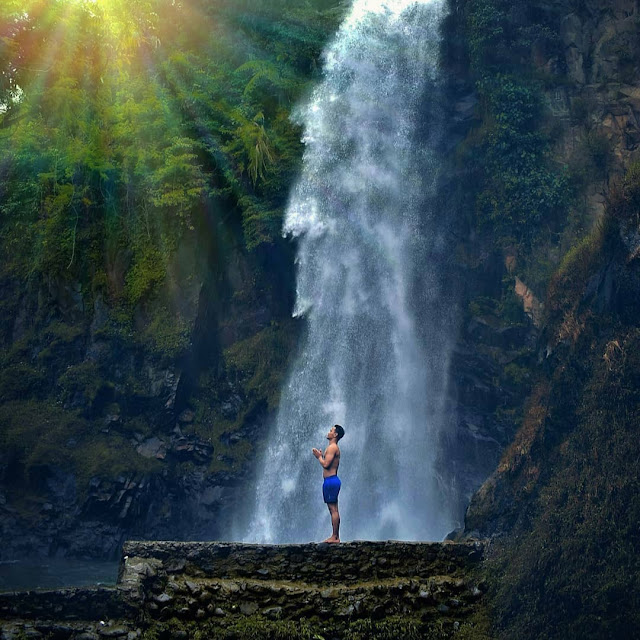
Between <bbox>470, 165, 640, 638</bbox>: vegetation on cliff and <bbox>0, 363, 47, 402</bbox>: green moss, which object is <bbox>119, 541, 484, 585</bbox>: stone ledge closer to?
<bbox>470, 165, 640, 638</bbox>: vegetation on cliff

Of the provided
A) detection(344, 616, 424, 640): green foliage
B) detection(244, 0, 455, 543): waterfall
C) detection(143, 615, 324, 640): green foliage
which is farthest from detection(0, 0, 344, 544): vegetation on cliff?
detection(344, 616, 424, 640): green foliage

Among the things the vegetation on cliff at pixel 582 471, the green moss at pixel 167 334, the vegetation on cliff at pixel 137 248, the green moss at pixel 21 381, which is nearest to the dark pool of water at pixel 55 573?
the vegetation on cliff at pixel 137 248

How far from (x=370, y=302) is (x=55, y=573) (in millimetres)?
9613

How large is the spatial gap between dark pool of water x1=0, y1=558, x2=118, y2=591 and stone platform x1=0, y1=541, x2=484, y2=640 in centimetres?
489

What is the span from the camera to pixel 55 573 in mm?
15016

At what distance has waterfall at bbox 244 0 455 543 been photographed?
1806 centimetres

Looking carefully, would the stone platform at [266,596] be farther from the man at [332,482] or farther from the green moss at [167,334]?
the green moss at [167,334]

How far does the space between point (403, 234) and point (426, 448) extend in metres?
5.64

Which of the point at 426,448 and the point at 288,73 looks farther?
the point at 288,73

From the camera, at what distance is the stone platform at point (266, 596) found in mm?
8602

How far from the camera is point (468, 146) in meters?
20.5

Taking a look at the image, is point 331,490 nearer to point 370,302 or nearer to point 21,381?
point 370,302

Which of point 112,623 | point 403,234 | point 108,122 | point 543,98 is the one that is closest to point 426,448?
point 403,234

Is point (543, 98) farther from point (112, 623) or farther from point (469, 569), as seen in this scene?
point (112, 623)
